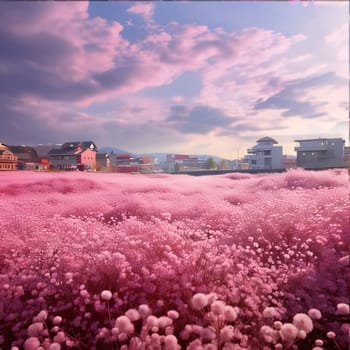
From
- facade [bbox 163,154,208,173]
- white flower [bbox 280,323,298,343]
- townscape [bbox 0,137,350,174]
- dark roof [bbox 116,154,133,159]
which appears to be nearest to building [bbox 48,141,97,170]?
townscape [bbox 0,137,350,174]

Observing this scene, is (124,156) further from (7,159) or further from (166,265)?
(166,265)

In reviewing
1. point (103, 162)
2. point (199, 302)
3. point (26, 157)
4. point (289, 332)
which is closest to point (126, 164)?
point (103, 162)

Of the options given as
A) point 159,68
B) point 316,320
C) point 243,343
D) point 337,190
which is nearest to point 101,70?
point 159,68

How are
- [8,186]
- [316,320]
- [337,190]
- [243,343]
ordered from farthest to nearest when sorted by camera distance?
[337,190] < [8,186] < [316,320] < [243,343]

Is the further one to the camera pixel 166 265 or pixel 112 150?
pixel 112 150

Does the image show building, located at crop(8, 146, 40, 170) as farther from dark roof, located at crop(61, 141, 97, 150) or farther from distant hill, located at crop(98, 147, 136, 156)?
distant hill, located at crop(98, 147, 136, 156)

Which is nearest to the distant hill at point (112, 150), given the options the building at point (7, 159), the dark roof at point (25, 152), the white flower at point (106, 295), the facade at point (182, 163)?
the facade at point (182, 163)

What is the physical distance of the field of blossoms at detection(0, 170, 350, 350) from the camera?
5.49ft

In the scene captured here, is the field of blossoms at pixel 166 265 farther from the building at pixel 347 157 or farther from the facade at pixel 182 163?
the building at pixel 347 157

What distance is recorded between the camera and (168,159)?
2863 millimetres

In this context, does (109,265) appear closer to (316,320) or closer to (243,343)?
(243,343)

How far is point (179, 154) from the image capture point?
2.82 meters

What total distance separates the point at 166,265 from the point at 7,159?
1.59 m

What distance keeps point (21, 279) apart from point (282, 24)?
306cm
